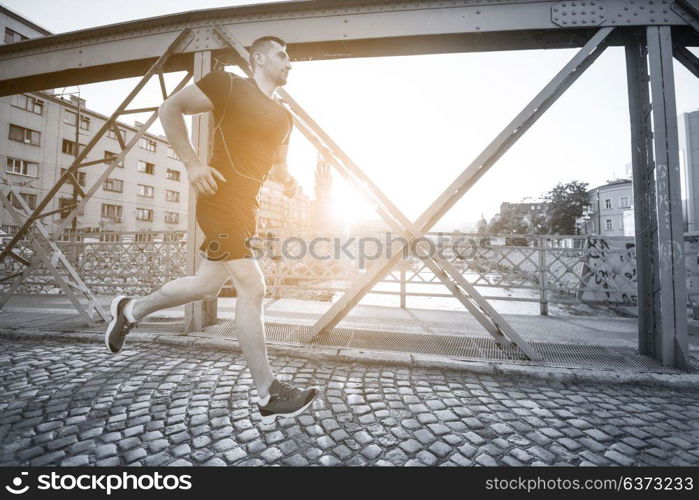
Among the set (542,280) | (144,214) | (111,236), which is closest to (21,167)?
(144,214)

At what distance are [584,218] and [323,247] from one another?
55049mm

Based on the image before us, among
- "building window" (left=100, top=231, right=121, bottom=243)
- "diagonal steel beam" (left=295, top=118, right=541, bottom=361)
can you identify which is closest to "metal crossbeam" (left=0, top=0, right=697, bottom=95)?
"diagonal steel beam" (left=295, top=118, right=541, bottom=361)

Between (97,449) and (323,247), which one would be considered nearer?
(97,449)

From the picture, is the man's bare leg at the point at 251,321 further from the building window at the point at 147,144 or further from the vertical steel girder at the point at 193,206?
the building window at the point at 147,144

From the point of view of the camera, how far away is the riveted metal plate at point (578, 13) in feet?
11.0

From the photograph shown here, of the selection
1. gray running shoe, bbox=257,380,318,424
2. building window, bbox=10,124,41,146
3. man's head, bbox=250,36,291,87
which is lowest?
gray running shoe, bbox=257,380,318,424

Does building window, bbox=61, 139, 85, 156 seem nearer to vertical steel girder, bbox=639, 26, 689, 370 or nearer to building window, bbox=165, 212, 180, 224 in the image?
building window, bbox=165, 212, 180, 224

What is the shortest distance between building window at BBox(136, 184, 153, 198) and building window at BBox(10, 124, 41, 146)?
9007mm

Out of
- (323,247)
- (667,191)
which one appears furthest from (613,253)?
(323,247)

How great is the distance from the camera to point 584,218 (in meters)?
47.8

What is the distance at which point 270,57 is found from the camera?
2232 millimetres

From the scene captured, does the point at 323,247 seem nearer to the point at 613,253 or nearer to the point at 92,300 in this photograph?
the point at 92,300

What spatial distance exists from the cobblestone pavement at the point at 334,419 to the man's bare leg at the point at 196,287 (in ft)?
2.53

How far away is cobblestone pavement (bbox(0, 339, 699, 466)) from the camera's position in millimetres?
1689
